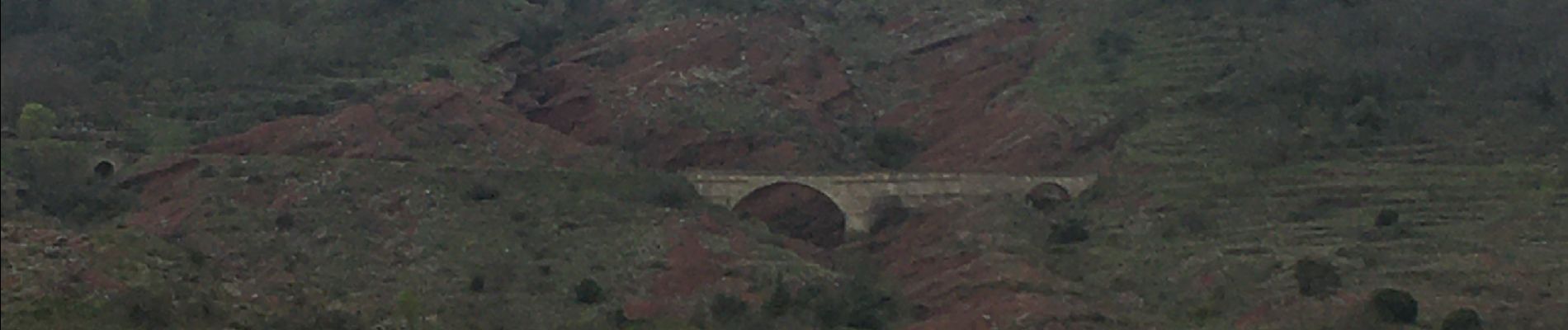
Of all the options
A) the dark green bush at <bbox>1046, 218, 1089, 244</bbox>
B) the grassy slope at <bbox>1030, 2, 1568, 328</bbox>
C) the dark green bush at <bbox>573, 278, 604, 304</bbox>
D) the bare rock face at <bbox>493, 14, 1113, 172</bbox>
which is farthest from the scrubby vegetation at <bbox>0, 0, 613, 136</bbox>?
the dark green bush at <bbox>1046, 218, 1089, 244</bbox>

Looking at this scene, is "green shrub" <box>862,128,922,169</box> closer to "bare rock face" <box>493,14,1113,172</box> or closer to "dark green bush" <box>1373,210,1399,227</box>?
"bare rock face" <box>493,14,1113,172</box>

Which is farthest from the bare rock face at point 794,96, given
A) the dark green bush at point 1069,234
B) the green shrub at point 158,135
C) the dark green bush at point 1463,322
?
the dark green bush at point 1463,322

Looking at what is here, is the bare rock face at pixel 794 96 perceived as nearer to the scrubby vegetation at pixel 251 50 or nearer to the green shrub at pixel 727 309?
the scrubby vegetation at pixel 251 50

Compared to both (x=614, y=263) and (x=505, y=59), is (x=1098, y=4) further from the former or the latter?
(x=614, y=263)

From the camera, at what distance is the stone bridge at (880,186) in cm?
6925

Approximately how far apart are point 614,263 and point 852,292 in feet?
19.5

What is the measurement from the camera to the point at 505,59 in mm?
78688

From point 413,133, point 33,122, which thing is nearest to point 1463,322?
point 33,122

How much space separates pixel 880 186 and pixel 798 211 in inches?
96.3

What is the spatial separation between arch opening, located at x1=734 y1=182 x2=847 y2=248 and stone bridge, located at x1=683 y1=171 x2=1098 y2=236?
0.46 ft

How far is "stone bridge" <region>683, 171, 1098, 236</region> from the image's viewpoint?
69.2 m

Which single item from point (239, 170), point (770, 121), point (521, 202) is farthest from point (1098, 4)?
point (239, 170)

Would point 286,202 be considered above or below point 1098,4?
above

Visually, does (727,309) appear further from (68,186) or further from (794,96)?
(794,96)
